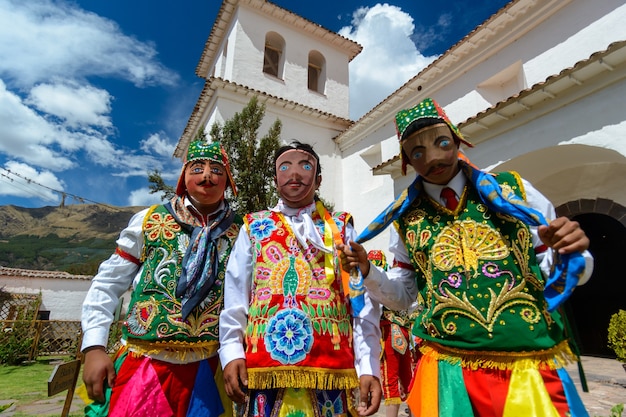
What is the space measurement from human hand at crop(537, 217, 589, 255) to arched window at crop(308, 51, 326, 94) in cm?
1339

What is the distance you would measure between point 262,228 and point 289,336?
0.63 meters

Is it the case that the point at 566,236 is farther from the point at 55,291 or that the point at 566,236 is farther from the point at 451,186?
the point at 55,291

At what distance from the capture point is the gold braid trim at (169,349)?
6.23 ft

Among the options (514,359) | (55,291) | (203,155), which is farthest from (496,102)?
(55,291)

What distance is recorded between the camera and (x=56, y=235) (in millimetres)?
102375

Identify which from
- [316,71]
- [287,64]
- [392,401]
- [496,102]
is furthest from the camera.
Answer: [316,71]

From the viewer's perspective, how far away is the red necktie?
179 cm

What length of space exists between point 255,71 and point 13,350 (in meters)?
11.1

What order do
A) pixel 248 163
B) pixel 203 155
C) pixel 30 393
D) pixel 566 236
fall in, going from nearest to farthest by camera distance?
pixel 566 236 < pixel 203 155 < pixel 30 393 < pixel 248 163

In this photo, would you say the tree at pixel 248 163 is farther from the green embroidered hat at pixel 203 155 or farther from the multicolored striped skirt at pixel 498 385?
the multicolored striped skirt at pixel 498 385

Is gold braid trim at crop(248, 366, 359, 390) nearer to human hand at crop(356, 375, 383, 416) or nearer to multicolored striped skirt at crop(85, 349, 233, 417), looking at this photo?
human hand at crop(356, 375, 383, 416)

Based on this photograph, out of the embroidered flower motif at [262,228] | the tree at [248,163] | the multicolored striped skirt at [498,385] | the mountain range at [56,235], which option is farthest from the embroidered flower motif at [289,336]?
the mountain range at [56,235]

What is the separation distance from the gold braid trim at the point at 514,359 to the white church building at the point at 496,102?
20 centimetres

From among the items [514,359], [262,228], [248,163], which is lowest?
[514,359]
